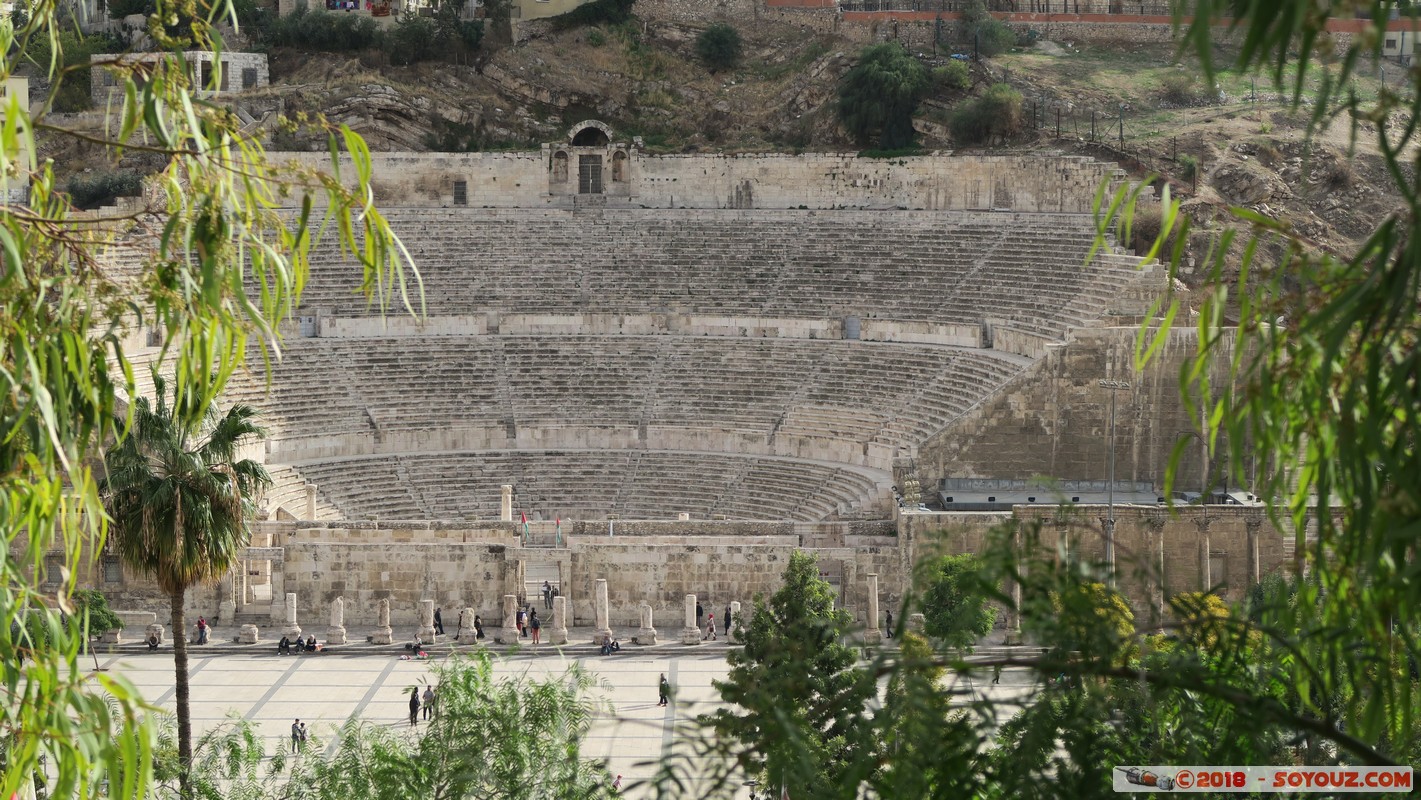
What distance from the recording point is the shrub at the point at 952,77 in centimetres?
4431

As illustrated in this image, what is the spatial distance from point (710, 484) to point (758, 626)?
11.5 m

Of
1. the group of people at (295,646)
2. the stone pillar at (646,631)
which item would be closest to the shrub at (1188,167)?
the stone pillar at (646,631)

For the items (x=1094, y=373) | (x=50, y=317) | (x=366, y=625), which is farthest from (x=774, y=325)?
(x=50, y=317)

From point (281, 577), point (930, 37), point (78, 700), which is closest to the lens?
point (78, 700)

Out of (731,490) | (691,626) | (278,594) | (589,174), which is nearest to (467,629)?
(278,594)

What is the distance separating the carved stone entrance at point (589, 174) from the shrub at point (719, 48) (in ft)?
24.8

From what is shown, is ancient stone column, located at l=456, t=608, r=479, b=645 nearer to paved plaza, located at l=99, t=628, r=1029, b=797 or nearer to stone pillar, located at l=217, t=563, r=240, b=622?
paved plaza, located at l=99, t=628, r=1029, b=797

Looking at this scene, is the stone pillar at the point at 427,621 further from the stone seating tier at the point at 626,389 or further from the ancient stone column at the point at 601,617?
the stone seating tier at the point at 626,389

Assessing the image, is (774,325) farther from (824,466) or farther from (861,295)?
(824,466)

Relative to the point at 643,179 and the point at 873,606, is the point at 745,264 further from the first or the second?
the point at 873,606

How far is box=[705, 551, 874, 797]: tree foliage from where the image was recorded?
6.17 m

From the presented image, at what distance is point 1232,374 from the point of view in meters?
6.40

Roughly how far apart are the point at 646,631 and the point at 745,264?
13.9 meters

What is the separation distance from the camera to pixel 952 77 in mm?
44344
